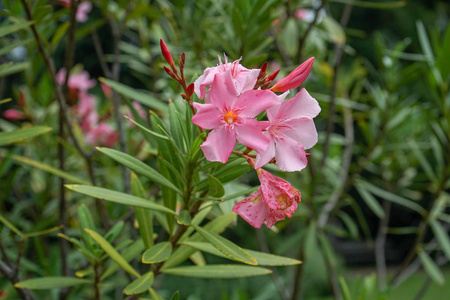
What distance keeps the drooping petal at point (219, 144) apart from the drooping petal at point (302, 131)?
0.24ft

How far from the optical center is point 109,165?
1.77 metres

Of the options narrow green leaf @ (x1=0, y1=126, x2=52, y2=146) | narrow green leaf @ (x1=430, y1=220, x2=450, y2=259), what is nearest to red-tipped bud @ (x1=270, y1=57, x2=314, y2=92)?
narrow green leaf @ (x1=0, y1=126, x2=52, y2=146)

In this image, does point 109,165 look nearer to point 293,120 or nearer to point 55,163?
point 55,163

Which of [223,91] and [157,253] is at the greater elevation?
[223,91]

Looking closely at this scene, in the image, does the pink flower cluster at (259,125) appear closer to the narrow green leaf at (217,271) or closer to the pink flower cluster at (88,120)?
the narrow green leaf at (217,271)

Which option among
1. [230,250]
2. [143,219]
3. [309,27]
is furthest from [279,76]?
[230,250]

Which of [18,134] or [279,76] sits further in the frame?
[279,76]

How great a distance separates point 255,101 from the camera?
42 cm

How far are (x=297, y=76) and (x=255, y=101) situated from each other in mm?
75

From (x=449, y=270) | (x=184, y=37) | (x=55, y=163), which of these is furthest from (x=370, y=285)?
(x=449, y=270)

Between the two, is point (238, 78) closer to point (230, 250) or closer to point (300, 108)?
point (300, 108)

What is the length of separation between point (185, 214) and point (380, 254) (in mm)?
1465

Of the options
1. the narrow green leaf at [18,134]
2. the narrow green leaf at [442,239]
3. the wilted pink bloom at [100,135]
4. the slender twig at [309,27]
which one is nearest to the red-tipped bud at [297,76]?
the narrow green leaf at [18,134]

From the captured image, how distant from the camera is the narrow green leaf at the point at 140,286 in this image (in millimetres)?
507
